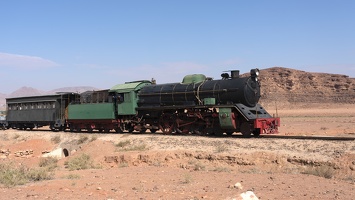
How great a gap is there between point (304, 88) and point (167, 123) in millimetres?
76386

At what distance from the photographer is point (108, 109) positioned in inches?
1066

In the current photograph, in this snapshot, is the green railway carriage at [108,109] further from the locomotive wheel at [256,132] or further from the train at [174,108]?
the locomotive wheel at [256,132]

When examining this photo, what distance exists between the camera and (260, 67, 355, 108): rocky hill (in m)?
86.7

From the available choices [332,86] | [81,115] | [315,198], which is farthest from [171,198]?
[332,86]

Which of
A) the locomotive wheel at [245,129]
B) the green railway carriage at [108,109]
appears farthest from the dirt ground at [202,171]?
the green railway carriage at [108,109]

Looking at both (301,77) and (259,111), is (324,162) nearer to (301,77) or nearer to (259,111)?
(259,111)

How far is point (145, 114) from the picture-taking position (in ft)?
82.7

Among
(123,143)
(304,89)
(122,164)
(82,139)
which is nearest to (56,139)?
(82,139)

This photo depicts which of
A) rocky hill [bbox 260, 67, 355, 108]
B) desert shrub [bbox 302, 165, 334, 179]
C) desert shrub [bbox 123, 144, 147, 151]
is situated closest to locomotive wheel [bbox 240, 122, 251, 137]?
desert shrub [bbox 123, 144, 147, 151]

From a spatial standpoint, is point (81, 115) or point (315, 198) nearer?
point (315, 198)

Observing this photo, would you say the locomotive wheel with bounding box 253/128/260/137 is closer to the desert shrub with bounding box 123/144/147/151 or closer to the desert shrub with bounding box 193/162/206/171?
the desert shrub with bounding box 193/162/206/171

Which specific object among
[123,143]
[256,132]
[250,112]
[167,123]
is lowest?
[123,143]

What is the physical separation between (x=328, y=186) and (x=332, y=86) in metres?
87.8

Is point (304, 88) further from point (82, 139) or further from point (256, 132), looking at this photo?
point (82, 139)
